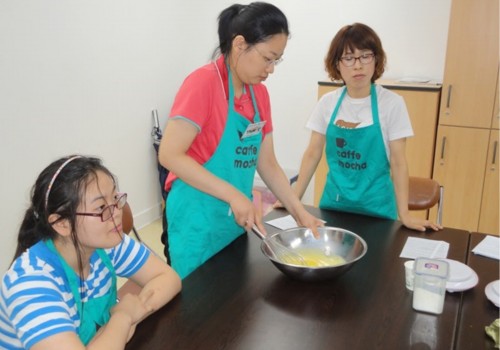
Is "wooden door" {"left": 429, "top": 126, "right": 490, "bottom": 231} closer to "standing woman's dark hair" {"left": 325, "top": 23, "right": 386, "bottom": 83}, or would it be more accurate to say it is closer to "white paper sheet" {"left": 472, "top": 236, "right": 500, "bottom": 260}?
"standing woman's dark hair" {"left": 325, "top": 23, "right": 386, "bottom": 83}

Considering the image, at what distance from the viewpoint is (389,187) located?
5.95ft

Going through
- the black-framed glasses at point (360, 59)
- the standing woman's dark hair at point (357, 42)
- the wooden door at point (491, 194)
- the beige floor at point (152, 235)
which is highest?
the standing woman's dark hair at point (357, 42)

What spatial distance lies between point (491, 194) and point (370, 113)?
A: 5.42 ft

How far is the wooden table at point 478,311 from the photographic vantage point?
0.99 m

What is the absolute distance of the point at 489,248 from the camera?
1455mm

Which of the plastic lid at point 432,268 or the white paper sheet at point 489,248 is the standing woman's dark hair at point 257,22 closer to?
the plastic lid at point 432,268

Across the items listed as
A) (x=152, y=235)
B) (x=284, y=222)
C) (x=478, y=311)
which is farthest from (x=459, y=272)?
(x=152, y=235)

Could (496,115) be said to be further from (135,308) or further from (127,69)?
(135,308)

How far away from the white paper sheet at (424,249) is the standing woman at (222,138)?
285 mm

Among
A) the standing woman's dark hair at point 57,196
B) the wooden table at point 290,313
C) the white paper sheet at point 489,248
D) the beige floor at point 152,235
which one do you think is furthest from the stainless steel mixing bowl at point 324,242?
the beige floor at point 152,235

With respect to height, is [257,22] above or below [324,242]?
above

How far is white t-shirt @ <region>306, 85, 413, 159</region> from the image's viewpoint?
1718mm

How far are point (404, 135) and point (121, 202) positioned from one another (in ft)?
3.52

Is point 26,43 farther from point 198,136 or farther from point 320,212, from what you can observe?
point 320,212
